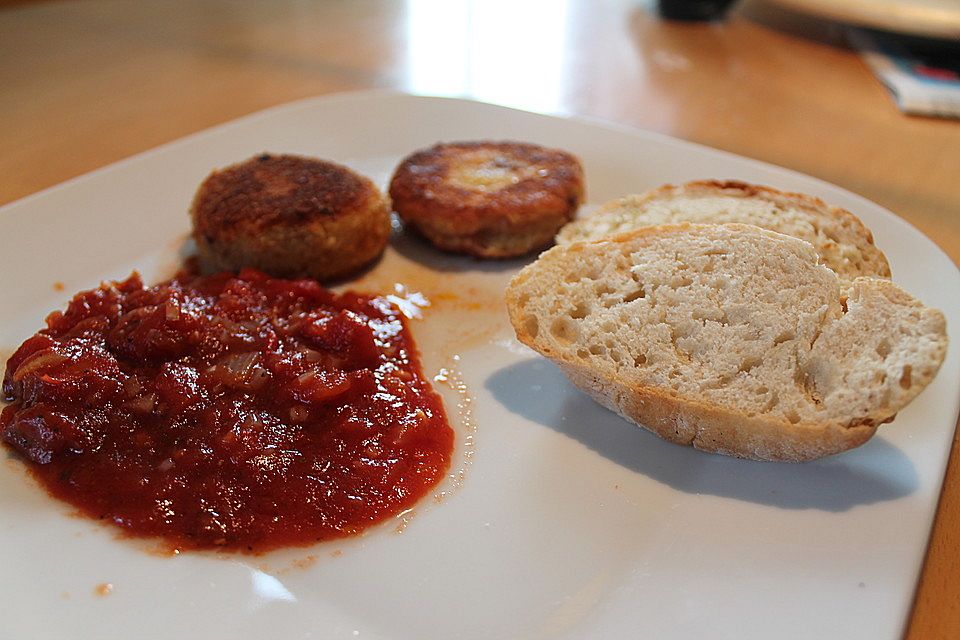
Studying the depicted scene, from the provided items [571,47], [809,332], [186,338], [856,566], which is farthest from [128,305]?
[571,47]

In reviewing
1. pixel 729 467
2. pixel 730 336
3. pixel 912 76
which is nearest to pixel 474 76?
pixel 912 76

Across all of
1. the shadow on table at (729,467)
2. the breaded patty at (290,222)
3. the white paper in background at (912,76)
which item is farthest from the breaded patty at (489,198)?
the white paper in background at (912,76)

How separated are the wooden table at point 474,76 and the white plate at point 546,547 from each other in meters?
1.47

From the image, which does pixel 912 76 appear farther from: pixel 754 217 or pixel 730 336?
pixel 730 336

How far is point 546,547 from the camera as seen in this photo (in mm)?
1964

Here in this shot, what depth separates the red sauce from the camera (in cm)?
203

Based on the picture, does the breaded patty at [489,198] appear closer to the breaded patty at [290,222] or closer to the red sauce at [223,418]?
the breaded patty at [290,222]

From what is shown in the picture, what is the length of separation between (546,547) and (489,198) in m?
1.58

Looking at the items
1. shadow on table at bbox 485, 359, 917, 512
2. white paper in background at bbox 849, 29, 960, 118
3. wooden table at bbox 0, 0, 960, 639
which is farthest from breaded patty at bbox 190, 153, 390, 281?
white paper in background at bbox 849, 29, 960, 118

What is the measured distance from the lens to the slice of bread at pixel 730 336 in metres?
1.99

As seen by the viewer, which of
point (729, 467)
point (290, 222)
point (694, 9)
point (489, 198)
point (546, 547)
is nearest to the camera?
point (546, 547)

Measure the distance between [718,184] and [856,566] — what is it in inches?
62.4

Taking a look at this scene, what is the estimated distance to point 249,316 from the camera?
2.62 metres

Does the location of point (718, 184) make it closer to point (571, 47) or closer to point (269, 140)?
point (269, 140)
